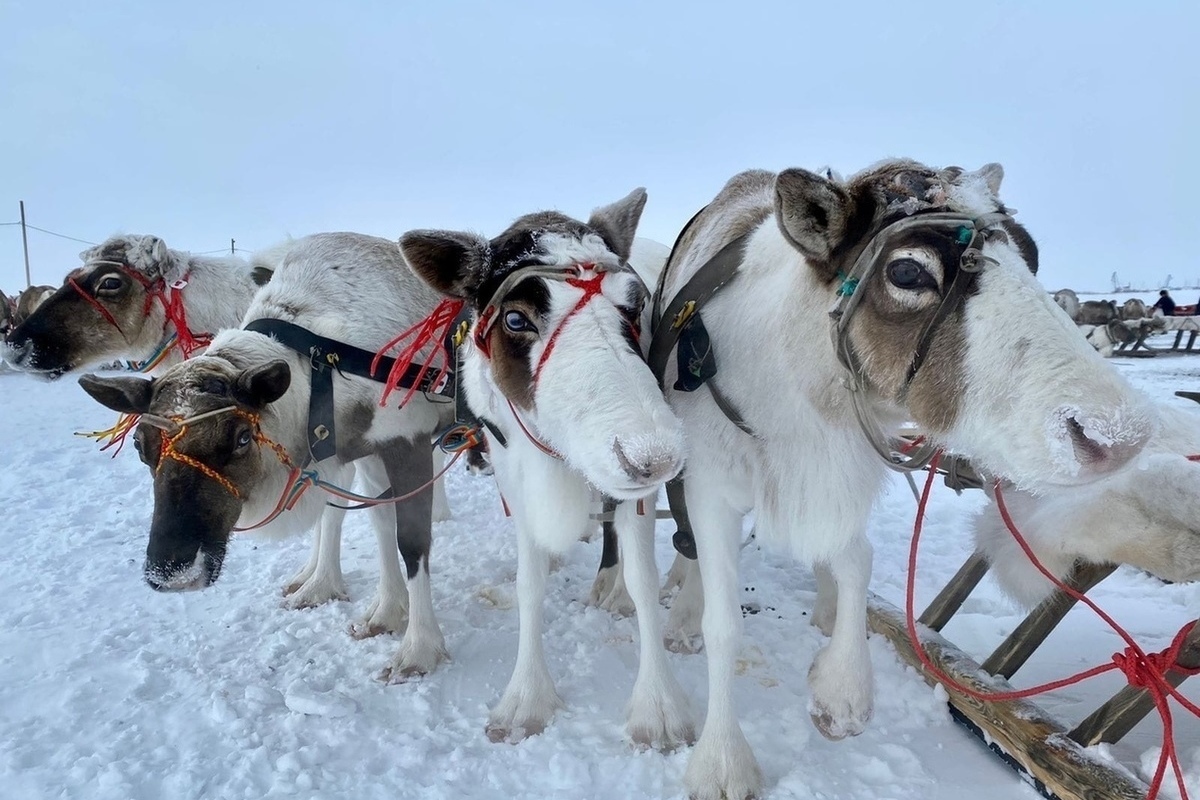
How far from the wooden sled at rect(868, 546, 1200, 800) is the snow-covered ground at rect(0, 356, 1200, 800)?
110 mm

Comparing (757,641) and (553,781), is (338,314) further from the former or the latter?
(757,641)

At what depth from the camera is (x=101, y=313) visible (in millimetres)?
4734

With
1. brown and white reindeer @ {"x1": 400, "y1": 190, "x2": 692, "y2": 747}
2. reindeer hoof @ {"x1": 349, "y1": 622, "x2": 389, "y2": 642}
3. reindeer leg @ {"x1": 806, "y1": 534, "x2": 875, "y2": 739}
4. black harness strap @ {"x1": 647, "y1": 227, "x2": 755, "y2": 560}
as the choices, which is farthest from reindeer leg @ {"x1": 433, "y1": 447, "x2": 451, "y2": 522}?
reindeer leg @ {"x1": 806, "y1": 534, "x2": 875, "y2": 739}

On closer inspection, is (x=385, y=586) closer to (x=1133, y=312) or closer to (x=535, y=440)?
(x=535, y=440)

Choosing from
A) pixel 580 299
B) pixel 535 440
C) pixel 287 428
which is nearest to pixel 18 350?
pixel 287 428

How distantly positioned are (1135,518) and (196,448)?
3753 mm

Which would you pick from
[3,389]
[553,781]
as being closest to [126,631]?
[553,781]

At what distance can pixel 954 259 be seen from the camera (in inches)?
74.1

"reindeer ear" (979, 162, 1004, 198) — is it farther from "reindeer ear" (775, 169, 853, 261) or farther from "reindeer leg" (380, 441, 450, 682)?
"reindeer leg" (380, 441, 450, 682)

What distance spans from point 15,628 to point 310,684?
1937mm

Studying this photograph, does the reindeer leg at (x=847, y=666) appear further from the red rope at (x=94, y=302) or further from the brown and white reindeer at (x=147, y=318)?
the red rope at (x=94, y=302)

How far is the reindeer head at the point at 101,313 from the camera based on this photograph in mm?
4645

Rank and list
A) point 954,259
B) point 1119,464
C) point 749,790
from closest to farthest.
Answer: point 1119,464
point 954,259
point 749,790

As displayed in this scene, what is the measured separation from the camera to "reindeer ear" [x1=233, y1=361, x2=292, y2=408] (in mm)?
2975
